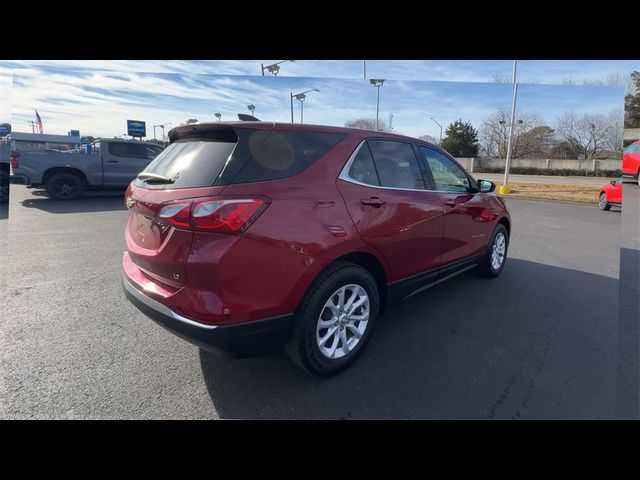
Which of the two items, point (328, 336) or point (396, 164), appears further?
point (396, 164)

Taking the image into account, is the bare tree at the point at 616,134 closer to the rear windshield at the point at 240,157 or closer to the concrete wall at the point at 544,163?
the concrete wall at the point at 544,163

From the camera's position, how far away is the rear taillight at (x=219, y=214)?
191cm

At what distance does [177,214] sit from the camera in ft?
6.57

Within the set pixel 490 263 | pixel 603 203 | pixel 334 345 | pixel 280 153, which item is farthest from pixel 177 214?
pixel 603 203

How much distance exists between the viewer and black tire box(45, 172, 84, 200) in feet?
31.6

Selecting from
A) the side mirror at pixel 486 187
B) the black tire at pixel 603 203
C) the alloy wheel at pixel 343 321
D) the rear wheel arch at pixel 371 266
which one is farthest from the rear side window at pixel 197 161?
the black tire at pixel 603 203

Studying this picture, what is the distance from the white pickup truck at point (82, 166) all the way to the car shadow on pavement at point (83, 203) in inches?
15.0

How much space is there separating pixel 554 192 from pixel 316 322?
971 centimetres

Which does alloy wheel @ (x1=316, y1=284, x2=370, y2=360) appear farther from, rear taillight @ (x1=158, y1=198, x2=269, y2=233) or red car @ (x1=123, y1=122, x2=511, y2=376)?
rear taillight @ (x1=158, y1=198, x2=269, y2=233)

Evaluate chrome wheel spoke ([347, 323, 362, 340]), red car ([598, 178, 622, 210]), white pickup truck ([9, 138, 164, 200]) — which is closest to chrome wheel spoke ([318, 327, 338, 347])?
chrome wheel spoke ([347, 323, 362, 340])

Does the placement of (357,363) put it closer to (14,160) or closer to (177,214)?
(177,214)

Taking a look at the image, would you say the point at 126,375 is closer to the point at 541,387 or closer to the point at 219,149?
the point at 219,149
